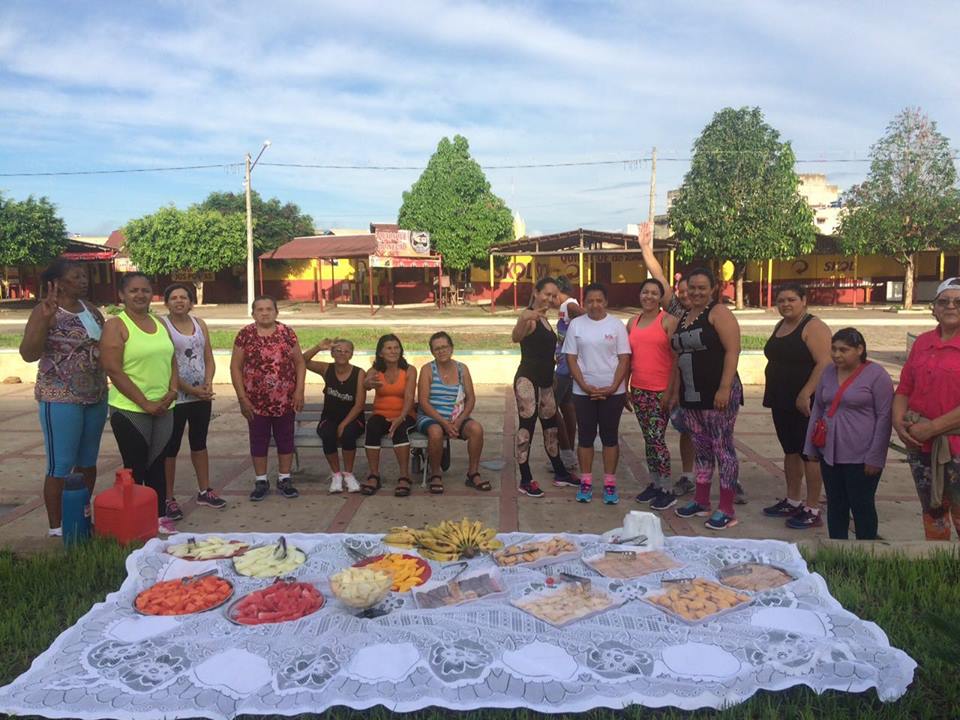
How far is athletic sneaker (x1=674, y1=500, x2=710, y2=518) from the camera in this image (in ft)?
16.3

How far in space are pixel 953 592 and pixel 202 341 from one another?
4824mm

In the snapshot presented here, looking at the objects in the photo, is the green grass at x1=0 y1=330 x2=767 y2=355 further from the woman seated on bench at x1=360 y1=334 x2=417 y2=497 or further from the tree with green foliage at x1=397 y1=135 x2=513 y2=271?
the tree with green foliage at x1=397 y1=135 x2=513 y2=271

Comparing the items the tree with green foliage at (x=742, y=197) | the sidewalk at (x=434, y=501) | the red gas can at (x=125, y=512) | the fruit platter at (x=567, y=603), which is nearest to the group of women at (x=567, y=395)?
the sidewalk at (x=434, y=501)

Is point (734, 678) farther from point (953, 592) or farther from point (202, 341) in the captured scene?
point (202, 341)

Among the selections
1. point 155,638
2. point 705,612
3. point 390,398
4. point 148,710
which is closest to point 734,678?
point 705,612

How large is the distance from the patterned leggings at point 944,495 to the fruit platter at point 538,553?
1976 millimetres

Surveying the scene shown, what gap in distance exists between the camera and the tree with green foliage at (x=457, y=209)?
3381 cm

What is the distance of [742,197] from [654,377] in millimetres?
25392

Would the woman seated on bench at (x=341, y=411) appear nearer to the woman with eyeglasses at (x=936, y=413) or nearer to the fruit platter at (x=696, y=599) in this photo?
the fruit platter at (x=696, y=599)

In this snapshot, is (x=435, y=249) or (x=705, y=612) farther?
(x=435, y=249)

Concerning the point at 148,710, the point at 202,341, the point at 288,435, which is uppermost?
the point at 202,341

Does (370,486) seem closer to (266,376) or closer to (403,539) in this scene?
(266,376)

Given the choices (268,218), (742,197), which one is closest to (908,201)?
(742,197)

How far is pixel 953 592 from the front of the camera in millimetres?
3320
